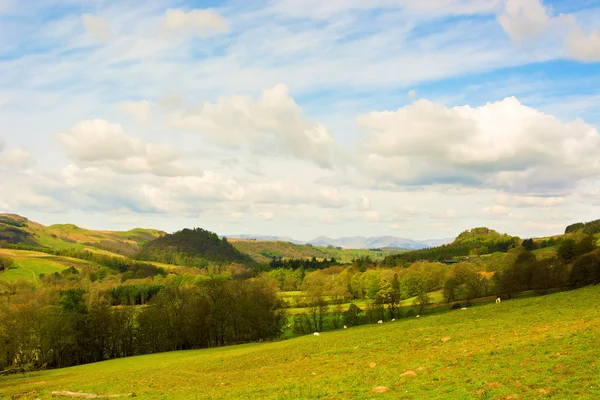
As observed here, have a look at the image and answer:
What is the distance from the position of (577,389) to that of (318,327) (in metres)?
A: 83.3

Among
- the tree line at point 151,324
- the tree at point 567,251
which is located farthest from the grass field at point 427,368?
the tree at point 567,251

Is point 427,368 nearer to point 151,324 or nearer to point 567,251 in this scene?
point 151,324

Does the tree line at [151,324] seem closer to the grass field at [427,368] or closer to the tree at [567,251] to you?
the grass field at [427,368]

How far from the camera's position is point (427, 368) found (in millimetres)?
30031

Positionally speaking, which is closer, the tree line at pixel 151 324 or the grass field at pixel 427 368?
the grass field at pixel 427 368

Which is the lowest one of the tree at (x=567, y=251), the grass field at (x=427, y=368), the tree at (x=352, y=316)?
the tree at (x=352, y=316)

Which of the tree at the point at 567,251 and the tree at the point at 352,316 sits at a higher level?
the tree at the point at 567,251

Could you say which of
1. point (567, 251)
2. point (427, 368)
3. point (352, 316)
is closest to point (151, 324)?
point (352, 316)

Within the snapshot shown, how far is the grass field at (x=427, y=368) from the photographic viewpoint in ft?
76.3

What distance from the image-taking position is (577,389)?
66.5 ft

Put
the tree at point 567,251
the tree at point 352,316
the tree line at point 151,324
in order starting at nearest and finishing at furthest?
the tree line at point 151,324 → the tree at point 352,316 → the tree at point 567,251

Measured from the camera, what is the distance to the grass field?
76.3 feet

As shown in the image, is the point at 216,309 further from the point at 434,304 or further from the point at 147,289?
the point at 147,289

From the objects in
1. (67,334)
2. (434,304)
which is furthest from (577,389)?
(434,304)
